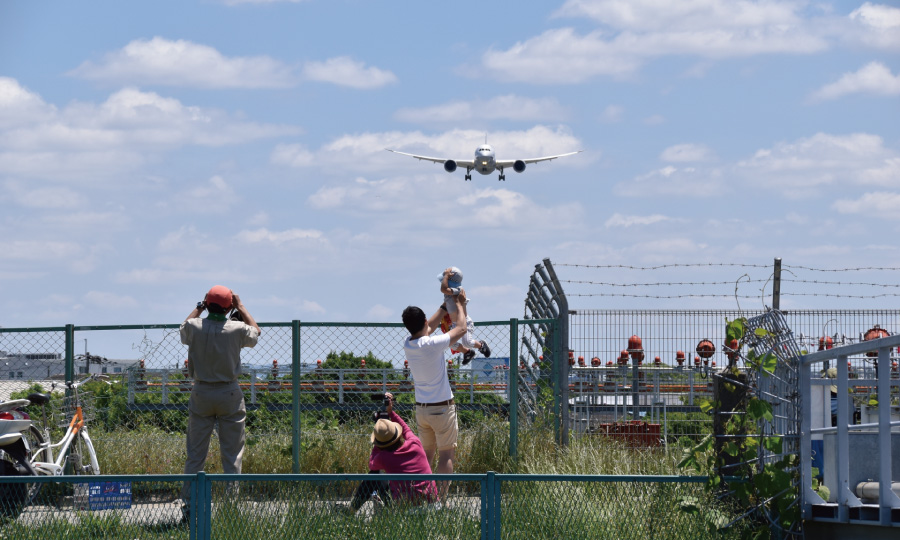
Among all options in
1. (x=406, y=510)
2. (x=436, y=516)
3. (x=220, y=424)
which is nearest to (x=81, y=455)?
(x=220, y=424)

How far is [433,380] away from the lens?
24.3ft

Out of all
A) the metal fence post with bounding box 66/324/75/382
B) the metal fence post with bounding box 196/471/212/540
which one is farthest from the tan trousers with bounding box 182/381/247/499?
the metal fence post with bounding box 66/324/75/382

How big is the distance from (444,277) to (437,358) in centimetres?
72

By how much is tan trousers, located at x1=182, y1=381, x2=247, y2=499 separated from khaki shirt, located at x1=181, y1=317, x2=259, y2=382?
3.8 inches

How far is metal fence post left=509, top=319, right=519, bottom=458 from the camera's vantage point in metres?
8.66

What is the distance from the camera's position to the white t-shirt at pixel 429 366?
288 inches

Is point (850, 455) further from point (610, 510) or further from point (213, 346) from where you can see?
point (213, 346)

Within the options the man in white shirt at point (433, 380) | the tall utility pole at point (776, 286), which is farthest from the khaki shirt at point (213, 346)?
the tall utility pole at point (776, 286)

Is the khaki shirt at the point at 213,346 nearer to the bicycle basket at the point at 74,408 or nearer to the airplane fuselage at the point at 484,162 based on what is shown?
the bicycle basket at the point at 74,408

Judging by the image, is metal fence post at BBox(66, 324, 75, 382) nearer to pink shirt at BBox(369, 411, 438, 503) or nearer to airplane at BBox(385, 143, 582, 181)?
pink shirt at BBox(369, 411, 438, 503)

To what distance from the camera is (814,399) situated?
Answer: 7.22 meters

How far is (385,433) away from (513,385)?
2159mm

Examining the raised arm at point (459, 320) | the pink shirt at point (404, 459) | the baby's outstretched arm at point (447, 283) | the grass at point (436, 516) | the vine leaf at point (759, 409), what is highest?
the baby's outstretched arm at point (447, 283)

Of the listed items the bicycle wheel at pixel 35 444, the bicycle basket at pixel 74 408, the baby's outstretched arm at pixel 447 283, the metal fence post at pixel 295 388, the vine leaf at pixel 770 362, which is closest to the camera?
the vine leaf at pixel 770 362
